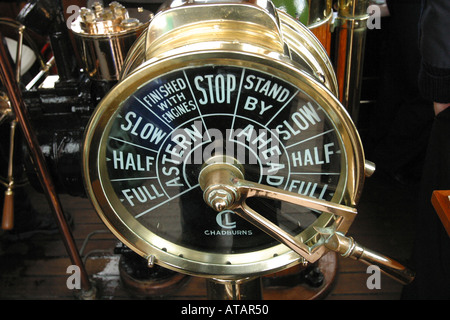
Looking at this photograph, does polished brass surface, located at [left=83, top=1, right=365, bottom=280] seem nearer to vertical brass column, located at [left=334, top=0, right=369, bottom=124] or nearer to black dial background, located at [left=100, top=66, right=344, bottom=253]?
black dial background, located at [left=100, top=66, right=344, bottom=253]

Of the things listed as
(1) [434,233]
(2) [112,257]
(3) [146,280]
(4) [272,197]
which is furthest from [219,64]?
(2) [112,257]

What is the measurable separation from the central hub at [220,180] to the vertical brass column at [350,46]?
1.58 ft

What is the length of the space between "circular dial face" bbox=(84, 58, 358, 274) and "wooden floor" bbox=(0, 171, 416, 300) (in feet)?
2.88

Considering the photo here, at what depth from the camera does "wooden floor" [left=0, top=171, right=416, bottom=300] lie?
1.98 meters

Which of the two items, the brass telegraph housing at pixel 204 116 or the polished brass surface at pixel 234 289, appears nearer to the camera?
the brass telegraph housing at pixel 204 116

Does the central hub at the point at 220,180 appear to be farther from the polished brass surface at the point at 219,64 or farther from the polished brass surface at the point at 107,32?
the polished brass surface at the point at 107,32

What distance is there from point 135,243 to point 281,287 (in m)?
0.99

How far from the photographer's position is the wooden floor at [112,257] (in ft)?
6.49

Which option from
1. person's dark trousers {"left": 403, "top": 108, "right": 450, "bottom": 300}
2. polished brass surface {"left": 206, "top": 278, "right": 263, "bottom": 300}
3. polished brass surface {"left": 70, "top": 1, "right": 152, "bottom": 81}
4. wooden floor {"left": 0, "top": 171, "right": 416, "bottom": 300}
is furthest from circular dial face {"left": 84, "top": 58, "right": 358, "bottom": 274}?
wooden floor {"left": 0, "top": 171, "right": 416, "bottom": 300}

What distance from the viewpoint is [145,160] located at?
1026 mm

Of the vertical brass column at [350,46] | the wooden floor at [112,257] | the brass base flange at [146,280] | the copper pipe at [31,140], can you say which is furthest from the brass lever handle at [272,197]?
the brass base flange at [146,280]

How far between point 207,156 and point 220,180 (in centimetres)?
10

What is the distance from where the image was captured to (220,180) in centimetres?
93

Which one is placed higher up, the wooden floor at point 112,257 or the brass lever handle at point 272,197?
the brass lever handle at point 272,197
